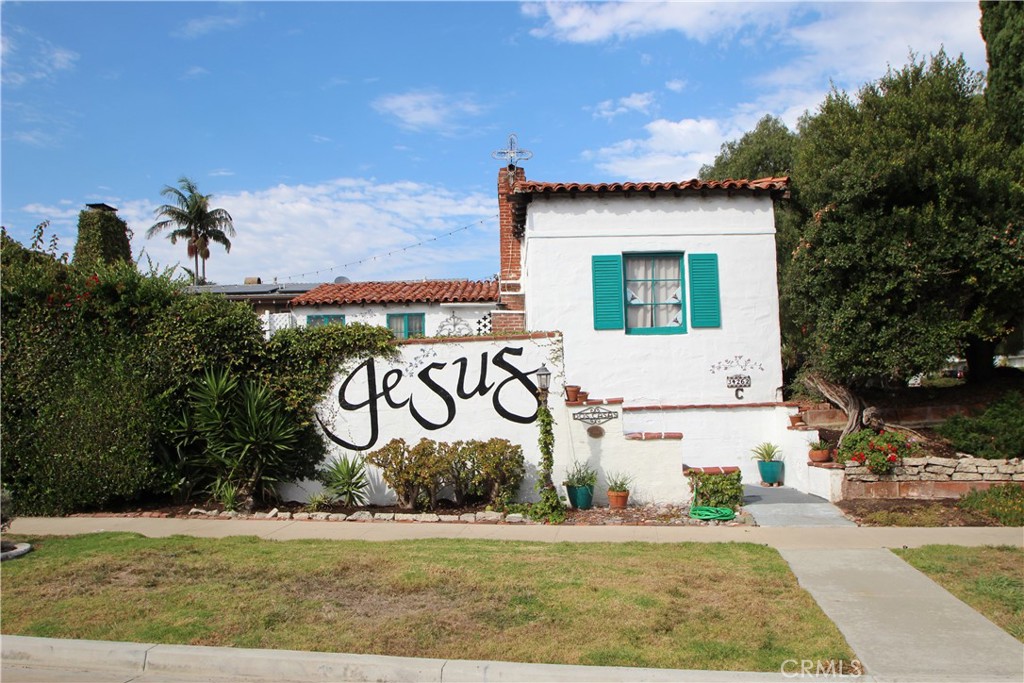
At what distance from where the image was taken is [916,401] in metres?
15.2

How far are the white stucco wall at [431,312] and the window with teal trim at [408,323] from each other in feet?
0.26

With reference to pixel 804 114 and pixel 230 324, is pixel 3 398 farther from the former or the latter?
pixel 804 114

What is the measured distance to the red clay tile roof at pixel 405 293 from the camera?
1809 cm

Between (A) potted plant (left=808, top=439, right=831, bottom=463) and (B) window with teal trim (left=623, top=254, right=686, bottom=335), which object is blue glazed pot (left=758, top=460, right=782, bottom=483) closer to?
(A) potted plant (left=808, top=439, right=831, bottom=463)

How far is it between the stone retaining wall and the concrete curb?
650 cm

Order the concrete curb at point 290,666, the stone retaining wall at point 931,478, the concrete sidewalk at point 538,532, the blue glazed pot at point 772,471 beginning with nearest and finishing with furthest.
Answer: the concrete curb at point 290,666, the concrete sidewalk at point 538,532, the stone retaining wall at point 931,478, the blue glazed pot at point 772,471

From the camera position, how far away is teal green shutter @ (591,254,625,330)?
13.6 meters

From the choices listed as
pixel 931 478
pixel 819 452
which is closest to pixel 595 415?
pixel 819 452

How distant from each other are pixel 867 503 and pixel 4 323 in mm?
12442

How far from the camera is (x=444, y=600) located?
6.20 metres

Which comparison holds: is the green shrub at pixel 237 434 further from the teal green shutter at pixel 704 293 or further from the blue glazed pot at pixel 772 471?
the blue glazed pot at pixel 772 471

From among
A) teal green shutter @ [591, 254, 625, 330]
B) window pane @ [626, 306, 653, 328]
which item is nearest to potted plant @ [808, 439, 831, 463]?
window pane @ [626, 306, 653, 328]

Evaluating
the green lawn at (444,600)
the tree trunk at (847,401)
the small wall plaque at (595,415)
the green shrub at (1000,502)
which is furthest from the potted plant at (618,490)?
the green shrub at (1000,502)

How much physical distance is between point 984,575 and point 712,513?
3.50 meters
